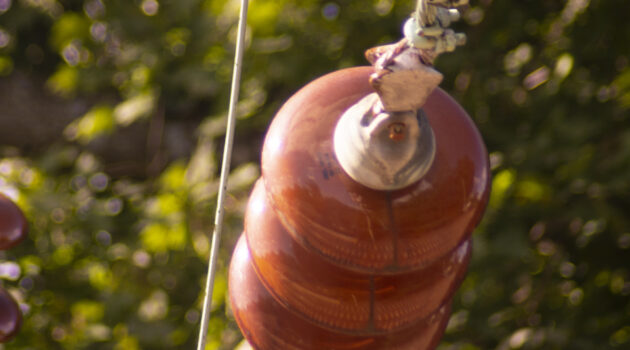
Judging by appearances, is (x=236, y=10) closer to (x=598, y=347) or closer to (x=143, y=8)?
(x=143, y=8)

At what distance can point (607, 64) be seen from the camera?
1.04 meters

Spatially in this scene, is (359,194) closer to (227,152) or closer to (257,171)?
(227,152)

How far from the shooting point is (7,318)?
1.55ft

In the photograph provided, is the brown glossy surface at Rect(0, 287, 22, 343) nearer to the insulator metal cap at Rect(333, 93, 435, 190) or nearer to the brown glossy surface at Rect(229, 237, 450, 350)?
the brown glossy surface at Rect(229, 237, 450, 350)

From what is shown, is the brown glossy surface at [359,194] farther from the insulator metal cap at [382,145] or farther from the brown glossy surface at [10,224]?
the brown glossy surface at [10,224]

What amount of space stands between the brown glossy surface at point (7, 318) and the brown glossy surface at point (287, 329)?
145 mm

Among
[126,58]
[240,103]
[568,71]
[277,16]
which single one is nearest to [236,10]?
[277,16]

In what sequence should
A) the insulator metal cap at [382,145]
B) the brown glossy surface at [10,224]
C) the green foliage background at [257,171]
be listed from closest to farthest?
the insulator metal cap at [382,145], the brown glossy surface at [10,224], the green foliage background at [257,171]

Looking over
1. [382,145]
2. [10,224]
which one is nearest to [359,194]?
[382,145]

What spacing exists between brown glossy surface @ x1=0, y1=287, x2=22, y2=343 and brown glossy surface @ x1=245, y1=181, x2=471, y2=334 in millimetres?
185

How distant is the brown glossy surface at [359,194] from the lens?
1.13ft

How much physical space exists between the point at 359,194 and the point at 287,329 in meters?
0.11

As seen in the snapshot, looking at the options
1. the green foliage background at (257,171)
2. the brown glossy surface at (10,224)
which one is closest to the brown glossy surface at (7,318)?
the brown glossy surface at (10,224)

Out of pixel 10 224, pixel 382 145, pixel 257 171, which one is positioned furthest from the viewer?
pixel 257 171
